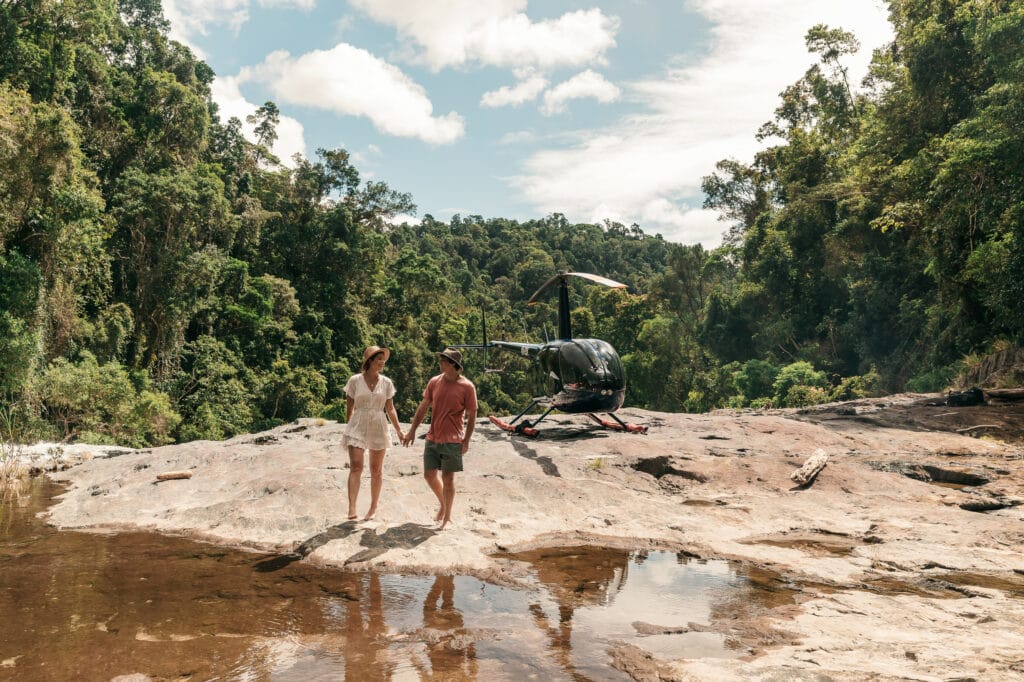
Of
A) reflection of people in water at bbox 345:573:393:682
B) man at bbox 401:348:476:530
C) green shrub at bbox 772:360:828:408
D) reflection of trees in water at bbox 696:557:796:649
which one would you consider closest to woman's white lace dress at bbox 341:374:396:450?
man at bbox 401:348:476:530

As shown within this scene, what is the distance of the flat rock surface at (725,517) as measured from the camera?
3.38 metres

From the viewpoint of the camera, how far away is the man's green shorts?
17.7 ft

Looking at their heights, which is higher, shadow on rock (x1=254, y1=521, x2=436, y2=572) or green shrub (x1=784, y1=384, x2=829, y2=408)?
green shrub (x1=784, y1=384, x2=829, y2=408)

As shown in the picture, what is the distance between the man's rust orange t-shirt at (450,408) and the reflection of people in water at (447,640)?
1477 mm

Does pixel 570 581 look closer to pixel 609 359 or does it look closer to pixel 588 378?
pixel 588 378

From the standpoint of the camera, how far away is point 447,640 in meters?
3.35

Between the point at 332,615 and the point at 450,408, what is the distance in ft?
7.06

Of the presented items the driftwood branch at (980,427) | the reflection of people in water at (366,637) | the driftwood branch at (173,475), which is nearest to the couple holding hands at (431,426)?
the reflection of people in water at (366,637)

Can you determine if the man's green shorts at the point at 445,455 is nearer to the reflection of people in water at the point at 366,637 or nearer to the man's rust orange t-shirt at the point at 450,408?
the man's rust orange t-shirt at the point at 450,408

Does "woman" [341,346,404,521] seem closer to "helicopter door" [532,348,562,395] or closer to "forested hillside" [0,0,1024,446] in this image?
"helicopter door" [532,348,562,395]

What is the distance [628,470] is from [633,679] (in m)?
5.06

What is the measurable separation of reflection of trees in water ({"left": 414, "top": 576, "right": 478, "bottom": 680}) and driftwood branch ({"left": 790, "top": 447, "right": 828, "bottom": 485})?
504 centimetres

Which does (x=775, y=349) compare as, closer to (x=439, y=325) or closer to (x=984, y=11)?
(x=439, y=325)

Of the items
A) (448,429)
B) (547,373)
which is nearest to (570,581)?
(448,429)
